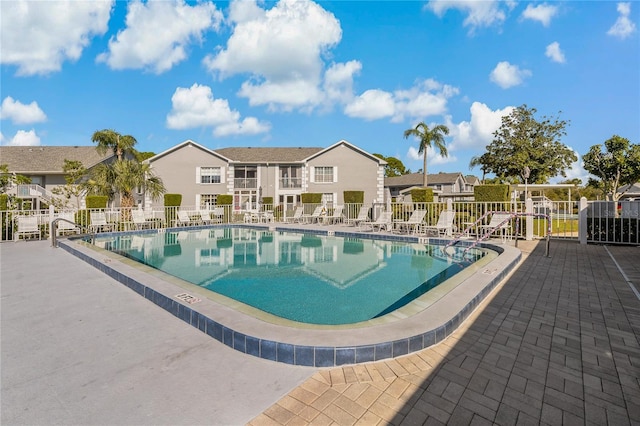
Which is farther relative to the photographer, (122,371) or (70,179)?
(70,179)

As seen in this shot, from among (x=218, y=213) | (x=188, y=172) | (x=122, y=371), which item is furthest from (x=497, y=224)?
(x=188, y=172)

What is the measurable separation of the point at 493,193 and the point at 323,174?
17644 millimetres

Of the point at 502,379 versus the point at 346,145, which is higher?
the point at 346,145

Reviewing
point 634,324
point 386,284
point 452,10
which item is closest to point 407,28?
point 452,10

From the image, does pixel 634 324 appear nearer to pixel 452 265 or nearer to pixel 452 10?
pixel 452 265

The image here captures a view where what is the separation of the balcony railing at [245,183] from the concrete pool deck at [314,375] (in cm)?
2534

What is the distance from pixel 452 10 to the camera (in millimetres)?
15344

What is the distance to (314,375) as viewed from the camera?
2.50 meters

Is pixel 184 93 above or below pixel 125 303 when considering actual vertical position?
above

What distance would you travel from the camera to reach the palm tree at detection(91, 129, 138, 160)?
78.0 ft

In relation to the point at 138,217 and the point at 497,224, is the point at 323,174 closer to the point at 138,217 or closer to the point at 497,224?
the point at 138,217

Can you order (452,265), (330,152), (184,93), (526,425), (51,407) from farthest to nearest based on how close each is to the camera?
(330,152) → (184,93) → (452,265) → (51,407) → (526,425)

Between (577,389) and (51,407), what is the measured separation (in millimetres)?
3639

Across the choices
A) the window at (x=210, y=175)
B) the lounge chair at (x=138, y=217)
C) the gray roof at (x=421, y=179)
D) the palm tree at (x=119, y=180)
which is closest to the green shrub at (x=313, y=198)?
the window at (x=210, y=175)
